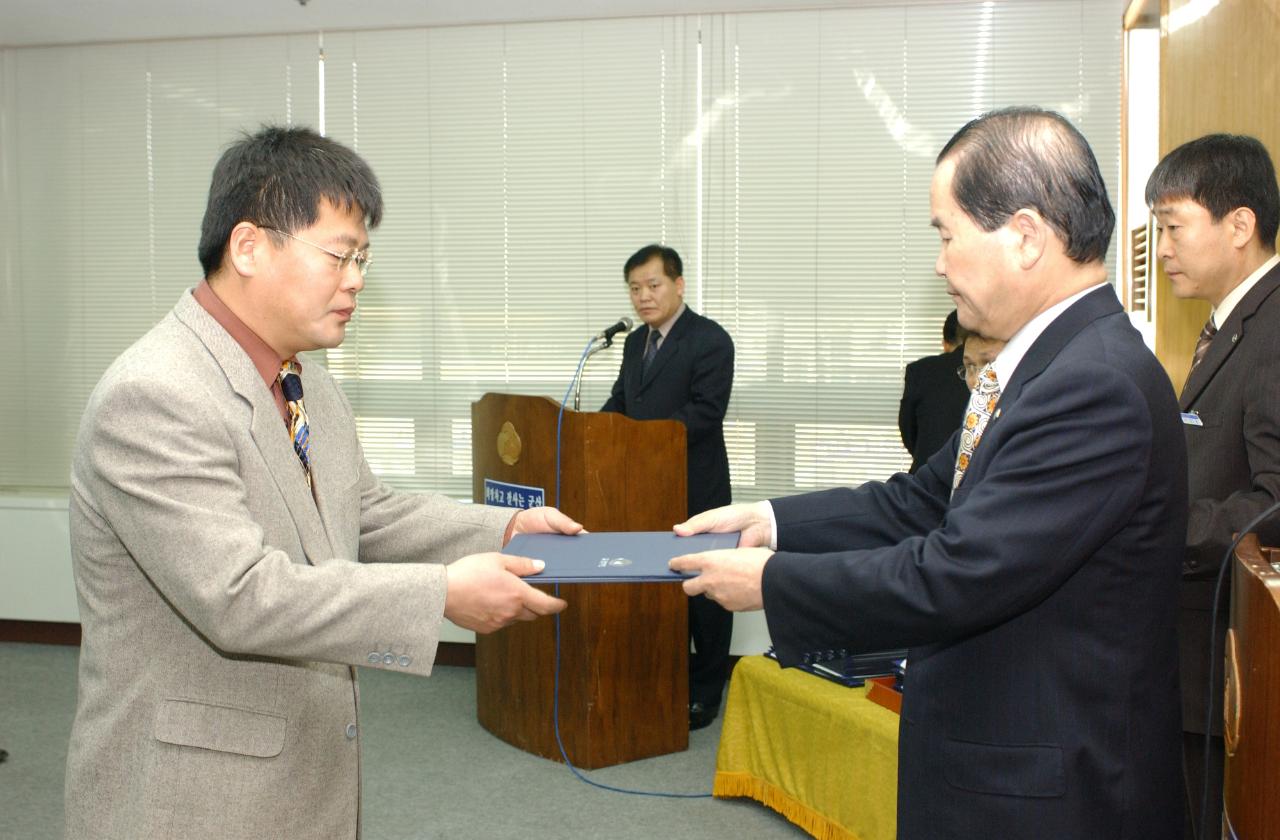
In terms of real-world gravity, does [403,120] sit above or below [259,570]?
above

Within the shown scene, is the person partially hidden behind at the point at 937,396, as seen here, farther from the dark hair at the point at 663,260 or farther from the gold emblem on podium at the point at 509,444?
the gold emblem on podium at the point at 509,444

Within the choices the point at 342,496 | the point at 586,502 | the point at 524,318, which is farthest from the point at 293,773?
the point at 524,318

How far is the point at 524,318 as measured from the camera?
223 inches

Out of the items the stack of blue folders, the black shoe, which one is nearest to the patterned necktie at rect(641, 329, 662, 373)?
the black shoe

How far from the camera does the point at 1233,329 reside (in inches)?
90.8

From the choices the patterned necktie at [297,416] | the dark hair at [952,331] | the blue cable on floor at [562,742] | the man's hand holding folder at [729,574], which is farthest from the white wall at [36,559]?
the man's hand holding folder at [729,574]

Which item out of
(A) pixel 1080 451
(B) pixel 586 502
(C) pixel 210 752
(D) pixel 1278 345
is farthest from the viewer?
(B) pixel 586 502

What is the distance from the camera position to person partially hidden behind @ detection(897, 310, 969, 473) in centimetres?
426

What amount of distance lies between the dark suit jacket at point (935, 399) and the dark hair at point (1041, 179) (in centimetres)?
272

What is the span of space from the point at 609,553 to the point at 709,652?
9.25 feet

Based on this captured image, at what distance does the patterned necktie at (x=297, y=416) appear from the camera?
1.74 m

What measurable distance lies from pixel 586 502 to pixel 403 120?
2670mm

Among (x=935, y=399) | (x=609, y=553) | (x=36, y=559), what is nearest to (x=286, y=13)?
(x=36, y=559)

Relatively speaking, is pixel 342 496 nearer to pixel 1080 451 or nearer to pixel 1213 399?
pixel 1080 451
